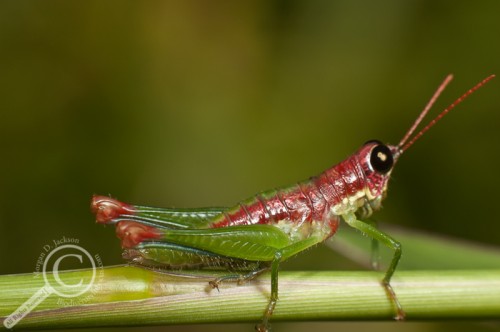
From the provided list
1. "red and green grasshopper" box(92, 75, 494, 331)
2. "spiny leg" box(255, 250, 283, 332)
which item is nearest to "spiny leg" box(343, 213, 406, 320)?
"red and green grasshopper" box(92, 75, 494, 331)

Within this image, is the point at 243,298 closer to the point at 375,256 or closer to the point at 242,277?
the point at 242,277

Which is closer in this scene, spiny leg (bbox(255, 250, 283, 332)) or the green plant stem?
the green plant stem

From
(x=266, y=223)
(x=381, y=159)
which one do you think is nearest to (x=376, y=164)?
(x=381, y=159)

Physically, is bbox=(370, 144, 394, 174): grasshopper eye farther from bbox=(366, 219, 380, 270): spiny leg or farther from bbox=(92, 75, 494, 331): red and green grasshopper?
bbox=(366, 219, 380, 270): spiny leg

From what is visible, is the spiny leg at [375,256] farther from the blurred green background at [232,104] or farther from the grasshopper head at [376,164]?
the blurred green background at [232,104]

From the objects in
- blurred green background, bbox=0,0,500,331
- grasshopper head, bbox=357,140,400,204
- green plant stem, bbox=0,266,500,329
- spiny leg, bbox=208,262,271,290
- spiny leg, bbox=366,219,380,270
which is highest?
blurred green background, bbox=0,0,500,331

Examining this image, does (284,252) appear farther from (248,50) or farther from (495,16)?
(495,16)

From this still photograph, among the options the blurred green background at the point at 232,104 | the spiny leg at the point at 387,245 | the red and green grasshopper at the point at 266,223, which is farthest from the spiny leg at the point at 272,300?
the blurred green background at the point at 232,104
